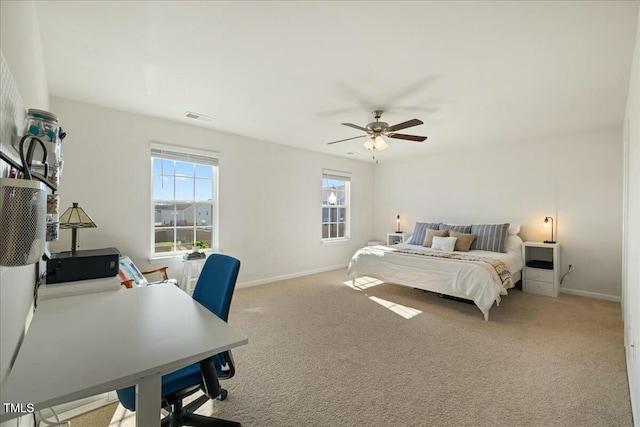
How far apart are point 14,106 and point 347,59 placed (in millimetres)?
2013

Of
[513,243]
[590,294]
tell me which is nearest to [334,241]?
[513,243]

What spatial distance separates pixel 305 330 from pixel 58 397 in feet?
7.70

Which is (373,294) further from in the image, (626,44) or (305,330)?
(626,44)

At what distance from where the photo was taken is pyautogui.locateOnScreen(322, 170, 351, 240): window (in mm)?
5930

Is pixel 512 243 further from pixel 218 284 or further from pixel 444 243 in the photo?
pixel 218 284

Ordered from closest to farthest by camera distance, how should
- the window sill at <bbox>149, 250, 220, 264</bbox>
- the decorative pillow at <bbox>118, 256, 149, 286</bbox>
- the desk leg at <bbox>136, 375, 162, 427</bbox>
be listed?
1. the desk leg at <bbox>136, 375, 162, 427</bbox>
2. the decorative pillow at <bbox>118, 256, 149, 286</bbox>
3. the window sill at <bbox>149, 250, 220, 264</bbox>

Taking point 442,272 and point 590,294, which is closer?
point 442,272

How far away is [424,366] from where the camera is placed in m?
2.31

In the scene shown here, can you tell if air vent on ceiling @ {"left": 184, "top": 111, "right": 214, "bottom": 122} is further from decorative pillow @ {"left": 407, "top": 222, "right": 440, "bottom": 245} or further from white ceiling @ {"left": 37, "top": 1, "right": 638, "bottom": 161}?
decorative pillow @ {"left": 407, "top": 222, "right": 440, "bottom": 245}

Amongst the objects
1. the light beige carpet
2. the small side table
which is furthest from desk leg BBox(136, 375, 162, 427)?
the small side table

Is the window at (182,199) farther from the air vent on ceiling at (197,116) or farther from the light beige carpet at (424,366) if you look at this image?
the light beige carpet at (424,366)

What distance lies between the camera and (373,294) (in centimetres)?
425

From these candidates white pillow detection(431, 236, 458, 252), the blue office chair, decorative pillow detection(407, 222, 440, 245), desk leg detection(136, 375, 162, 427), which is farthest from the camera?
decorative pillow detection(407, 222, 440, 245)

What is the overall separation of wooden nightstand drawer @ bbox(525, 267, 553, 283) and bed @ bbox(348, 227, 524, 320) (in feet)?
0.41
